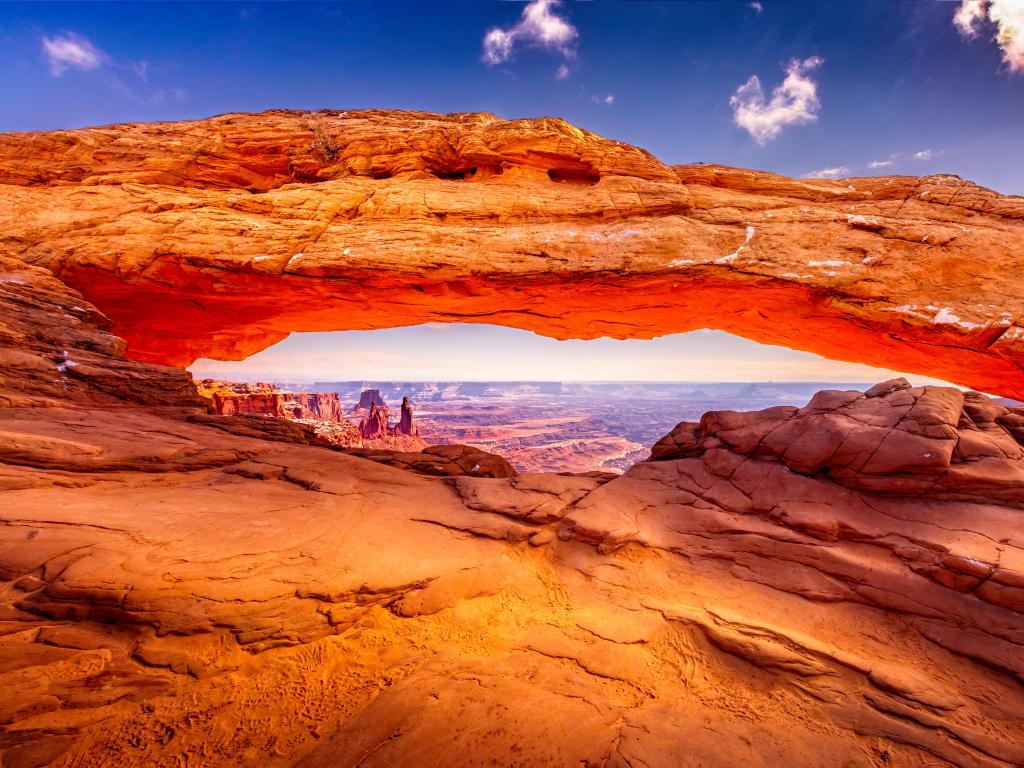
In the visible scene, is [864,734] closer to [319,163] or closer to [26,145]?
[319,163]

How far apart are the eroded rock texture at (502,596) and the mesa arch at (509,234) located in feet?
8.84

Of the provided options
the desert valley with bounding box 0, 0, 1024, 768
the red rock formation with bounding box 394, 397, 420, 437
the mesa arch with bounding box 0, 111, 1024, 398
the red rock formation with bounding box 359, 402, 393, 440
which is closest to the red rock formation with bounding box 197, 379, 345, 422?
the red rock formation with bounding box 359, 402, 393, 440

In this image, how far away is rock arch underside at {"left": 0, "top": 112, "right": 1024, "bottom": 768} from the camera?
4.34 meters

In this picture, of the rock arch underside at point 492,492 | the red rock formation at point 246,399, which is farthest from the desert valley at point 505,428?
the rock arch underside at point 492,492

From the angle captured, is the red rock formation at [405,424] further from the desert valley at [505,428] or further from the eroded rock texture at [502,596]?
the eroded rock texture at [502,596]

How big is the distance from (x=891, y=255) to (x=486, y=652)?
13.3m

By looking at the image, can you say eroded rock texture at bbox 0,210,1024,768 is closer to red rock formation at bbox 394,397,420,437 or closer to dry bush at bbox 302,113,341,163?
dry bush at bbox 302,113,341,163

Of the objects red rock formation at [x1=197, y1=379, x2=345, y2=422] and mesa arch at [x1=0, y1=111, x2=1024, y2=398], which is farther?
red rock formation at [x1=197, y1=379, x2=345, y2=422]

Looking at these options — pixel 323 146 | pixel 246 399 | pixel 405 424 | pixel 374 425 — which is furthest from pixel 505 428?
pixel 323 146

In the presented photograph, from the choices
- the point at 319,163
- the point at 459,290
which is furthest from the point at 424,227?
the point at 319,163

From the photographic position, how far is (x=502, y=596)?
21.1ft

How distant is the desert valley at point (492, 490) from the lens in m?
4.34

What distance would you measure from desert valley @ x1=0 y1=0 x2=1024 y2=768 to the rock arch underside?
54 millimetres

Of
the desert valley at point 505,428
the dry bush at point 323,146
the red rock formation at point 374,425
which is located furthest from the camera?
the red rock formation at point 374,425
